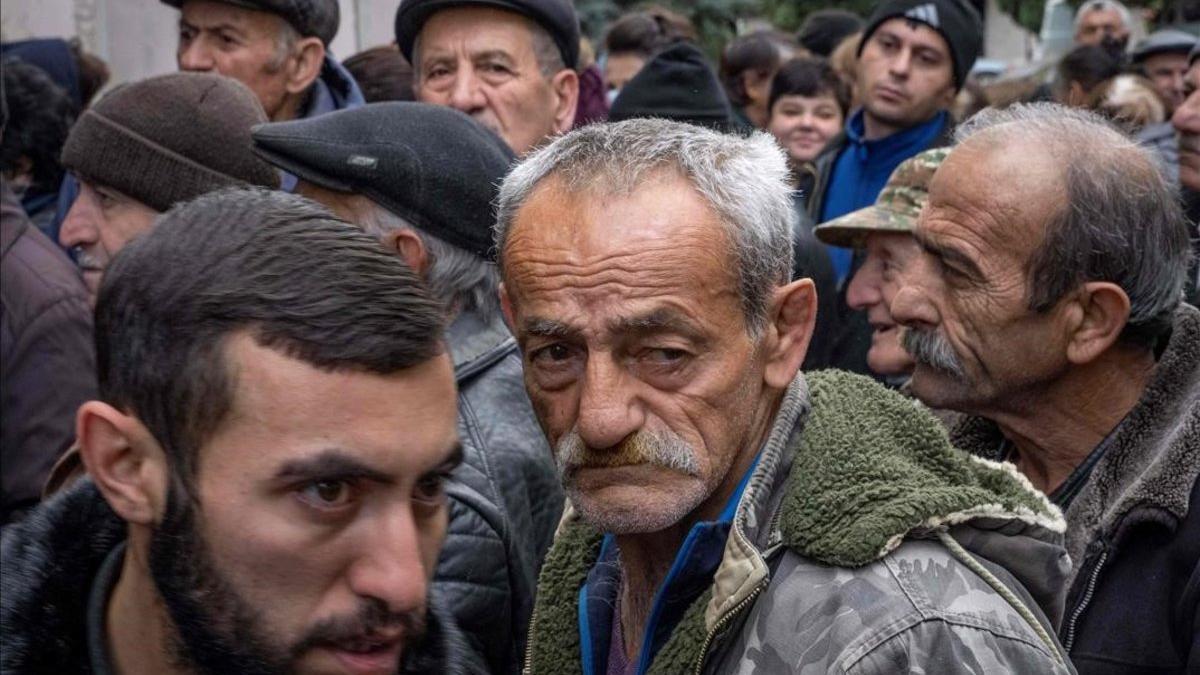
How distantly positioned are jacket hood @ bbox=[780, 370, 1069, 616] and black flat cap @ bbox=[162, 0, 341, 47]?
129 inches

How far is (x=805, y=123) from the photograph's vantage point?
8219 millimetres

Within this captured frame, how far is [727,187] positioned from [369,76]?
3.88 metres

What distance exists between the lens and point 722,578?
235 cm

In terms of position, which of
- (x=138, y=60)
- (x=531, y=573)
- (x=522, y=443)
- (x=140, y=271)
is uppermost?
(x=140, y=271)

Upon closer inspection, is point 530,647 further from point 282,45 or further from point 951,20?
point 951,20

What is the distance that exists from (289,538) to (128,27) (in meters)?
6.85

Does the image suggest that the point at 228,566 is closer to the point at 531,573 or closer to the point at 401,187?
the point at 531,573

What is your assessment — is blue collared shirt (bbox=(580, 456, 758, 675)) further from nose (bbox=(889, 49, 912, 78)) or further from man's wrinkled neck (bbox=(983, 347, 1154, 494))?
nose (bbox=(889, 49, 912, 78))

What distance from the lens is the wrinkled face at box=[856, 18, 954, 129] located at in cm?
673

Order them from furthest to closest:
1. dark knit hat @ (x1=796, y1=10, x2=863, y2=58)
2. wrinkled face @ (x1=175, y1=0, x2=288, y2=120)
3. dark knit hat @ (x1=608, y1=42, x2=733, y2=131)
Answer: dark knit hat @ (x1=796, y1=10, x2=863, y2=58)
dark knit hat @ (x1=608, y1=42, x2=733, y2=131)
wrinkled face @ (x1=175, y1=0, x2=288, y2=120)

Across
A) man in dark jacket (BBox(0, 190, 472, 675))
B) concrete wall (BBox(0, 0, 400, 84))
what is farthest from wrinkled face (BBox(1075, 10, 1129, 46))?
man in dark jacket (BBox(0, 190, 472, 675))

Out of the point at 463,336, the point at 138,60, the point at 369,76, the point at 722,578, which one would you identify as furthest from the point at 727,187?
the point at 138,60

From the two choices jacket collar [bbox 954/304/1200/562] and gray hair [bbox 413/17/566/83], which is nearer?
jacket collar [bbox 954/304/1200/562]

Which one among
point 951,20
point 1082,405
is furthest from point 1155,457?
point 951,20
